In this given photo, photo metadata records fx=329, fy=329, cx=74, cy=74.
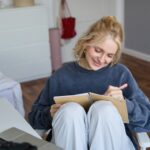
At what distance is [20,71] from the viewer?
360 centimetres

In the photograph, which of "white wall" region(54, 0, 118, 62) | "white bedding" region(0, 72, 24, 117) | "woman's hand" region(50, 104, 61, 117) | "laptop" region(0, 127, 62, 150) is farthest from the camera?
"white wall" region(54, 0, 118, 62)

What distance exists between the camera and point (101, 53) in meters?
1.43

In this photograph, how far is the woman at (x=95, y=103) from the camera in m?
1.27

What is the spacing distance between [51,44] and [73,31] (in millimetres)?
339

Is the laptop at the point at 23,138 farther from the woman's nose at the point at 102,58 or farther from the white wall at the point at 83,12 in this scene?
the white wall at the point at 83,12

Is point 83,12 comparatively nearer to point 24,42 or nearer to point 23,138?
point 24,42

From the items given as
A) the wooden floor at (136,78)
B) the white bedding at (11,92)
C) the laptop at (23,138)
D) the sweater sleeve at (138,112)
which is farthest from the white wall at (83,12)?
the laptop at (23,138)

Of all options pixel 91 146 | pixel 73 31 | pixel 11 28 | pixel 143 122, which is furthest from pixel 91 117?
pixel 73 31

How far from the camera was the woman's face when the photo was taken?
4.63 feet

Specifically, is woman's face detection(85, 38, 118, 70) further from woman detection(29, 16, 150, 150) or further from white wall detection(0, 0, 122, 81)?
white wall detection(0, 0, 122, 81)

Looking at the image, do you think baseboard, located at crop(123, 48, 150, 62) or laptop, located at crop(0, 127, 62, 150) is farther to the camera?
baseboard, located at crop(123, 48, 150, 62)

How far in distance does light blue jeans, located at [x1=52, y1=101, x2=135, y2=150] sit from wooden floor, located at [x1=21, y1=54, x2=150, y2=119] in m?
1.58

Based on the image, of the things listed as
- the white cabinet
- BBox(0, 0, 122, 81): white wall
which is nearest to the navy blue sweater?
the white cabinet

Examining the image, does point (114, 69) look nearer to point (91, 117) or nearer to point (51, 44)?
point (91, 117)
